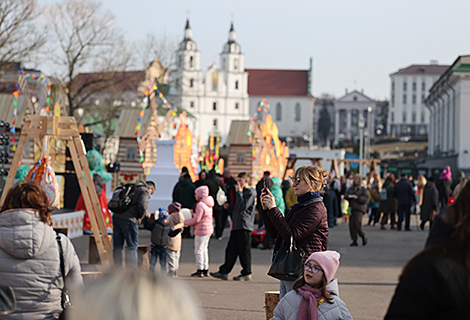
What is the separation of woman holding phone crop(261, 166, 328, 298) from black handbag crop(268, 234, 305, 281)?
7 centimetres

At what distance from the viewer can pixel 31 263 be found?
3652mm

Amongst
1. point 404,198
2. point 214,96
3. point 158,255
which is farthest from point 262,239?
point 214,96

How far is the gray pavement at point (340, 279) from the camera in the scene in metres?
Answer: 7.96

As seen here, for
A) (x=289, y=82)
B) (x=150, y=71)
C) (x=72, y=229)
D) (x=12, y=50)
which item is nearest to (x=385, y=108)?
(x=289, y=82)

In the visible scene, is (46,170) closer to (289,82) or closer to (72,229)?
(72,229)

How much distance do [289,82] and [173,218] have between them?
4932 inches

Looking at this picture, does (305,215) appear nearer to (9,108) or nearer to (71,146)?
(71,146)

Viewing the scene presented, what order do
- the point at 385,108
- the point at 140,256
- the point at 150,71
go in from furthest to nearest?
the point at 385,108 < the point at 150,71 < the point at 140,256

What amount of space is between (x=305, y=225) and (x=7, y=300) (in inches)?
103

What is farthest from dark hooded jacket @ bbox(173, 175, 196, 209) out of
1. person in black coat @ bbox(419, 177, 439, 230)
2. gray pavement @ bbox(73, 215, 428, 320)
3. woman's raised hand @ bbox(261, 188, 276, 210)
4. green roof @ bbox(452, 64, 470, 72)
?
green roof @ bbox(452, 64, 470, 72)

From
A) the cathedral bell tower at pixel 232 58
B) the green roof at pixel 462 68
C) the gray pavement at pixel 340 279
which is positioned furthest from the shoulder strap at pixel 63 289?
the cathedral bell tower at pixel 232 58

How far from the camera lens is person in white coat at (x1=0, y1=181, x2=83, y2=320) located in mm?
3604

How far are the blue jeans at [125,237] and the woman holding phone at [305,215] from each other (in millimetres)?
4549

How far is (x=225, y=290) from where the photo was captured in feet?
30.1
